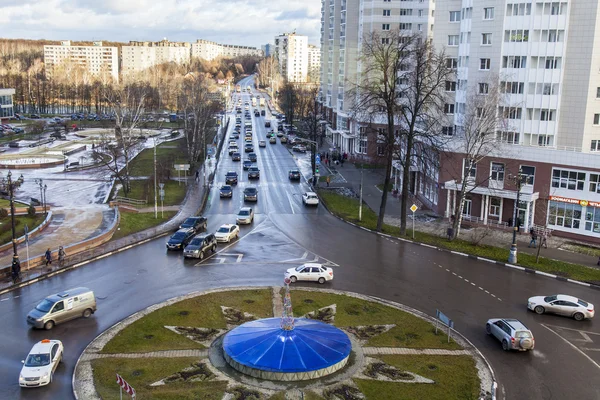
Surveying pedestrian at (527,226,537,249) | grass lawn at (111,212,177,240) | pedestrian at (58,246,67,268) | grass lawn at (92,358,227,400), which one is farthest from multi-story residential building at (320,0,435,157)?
grass lawn at (92,358,227,400)

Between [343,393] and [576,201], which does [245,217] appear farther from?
Result: [343,393]

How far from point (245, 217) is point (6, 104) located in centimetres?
10636

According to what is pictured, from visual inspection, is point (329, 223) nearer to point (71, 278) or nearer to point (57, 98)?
point (71, 278)

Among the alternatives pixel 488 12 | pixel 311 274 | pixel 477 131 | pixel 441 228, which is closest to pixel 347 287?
pixel 311 274

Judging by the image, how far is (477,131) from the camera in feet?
144

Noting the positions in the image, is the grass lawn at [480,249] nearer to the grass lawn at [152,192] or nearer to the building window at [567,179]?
the building window at [567,179]

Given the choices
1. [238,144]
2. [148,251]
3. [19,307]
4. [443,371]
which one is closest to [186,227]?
[148,251]

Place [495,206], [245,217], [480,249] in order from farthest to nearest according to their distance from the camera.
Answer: [495,206] < [245,217] < [480,249]

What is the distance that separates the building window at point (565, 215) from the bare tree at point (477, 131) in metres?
5.80

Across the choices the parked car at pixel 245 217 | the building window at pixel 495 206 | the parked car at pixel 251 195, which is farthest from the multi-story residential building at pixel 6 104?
the building window at pixel 495 206

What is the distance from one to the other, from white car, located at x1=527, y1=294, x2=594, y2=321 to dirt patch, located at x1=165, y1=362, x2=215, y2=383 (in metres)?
17.6

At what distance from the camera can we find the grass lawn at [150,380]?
21.2 meters

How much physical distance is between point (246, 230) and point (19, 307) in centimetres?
2099

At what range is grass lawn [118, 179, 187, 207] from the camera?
57781 millimetres
